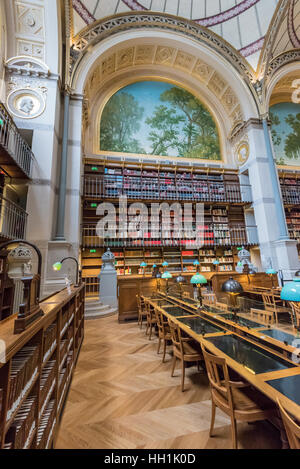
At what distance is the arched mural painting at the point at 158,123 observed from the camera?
9148 mm

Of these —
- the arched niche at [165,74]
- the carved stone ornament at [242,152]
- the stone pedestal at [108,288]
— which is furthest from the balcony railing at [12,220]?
the carved stone ornament at [242,152]

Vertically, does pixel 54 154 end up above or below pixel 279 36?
below

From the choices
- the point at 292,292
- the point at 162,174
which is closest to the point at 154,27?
the point at 162,174

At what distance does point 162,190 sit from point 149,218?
4.37 feet

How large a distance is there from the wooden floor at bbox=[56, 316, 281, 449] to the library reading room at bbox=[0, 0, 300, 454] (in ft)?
0.06

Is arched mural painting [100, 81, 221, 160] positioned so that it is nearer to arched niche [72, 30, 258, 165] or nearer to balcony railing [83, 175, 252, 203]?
arched niche [72, 30, 258, 165]

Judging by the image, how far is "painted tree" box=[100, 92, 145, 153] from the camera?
8.98m

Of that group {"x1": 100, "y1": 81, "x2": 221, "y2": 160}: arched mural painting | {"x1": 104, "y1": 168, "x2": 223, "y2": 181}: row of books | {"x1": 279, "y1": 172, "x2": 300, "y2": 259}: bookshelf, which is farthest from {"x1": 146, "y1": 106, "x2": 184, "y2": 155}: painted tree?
{"x1": 279, "y1": 172, "x2": 300, "y2": 259}: bookshelf

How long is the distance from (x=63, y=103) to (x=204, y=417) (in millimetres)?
8719

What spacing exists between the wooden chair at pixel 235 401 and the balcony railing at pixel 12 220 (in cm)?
479

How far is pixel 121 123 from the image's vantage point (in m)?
9.26
